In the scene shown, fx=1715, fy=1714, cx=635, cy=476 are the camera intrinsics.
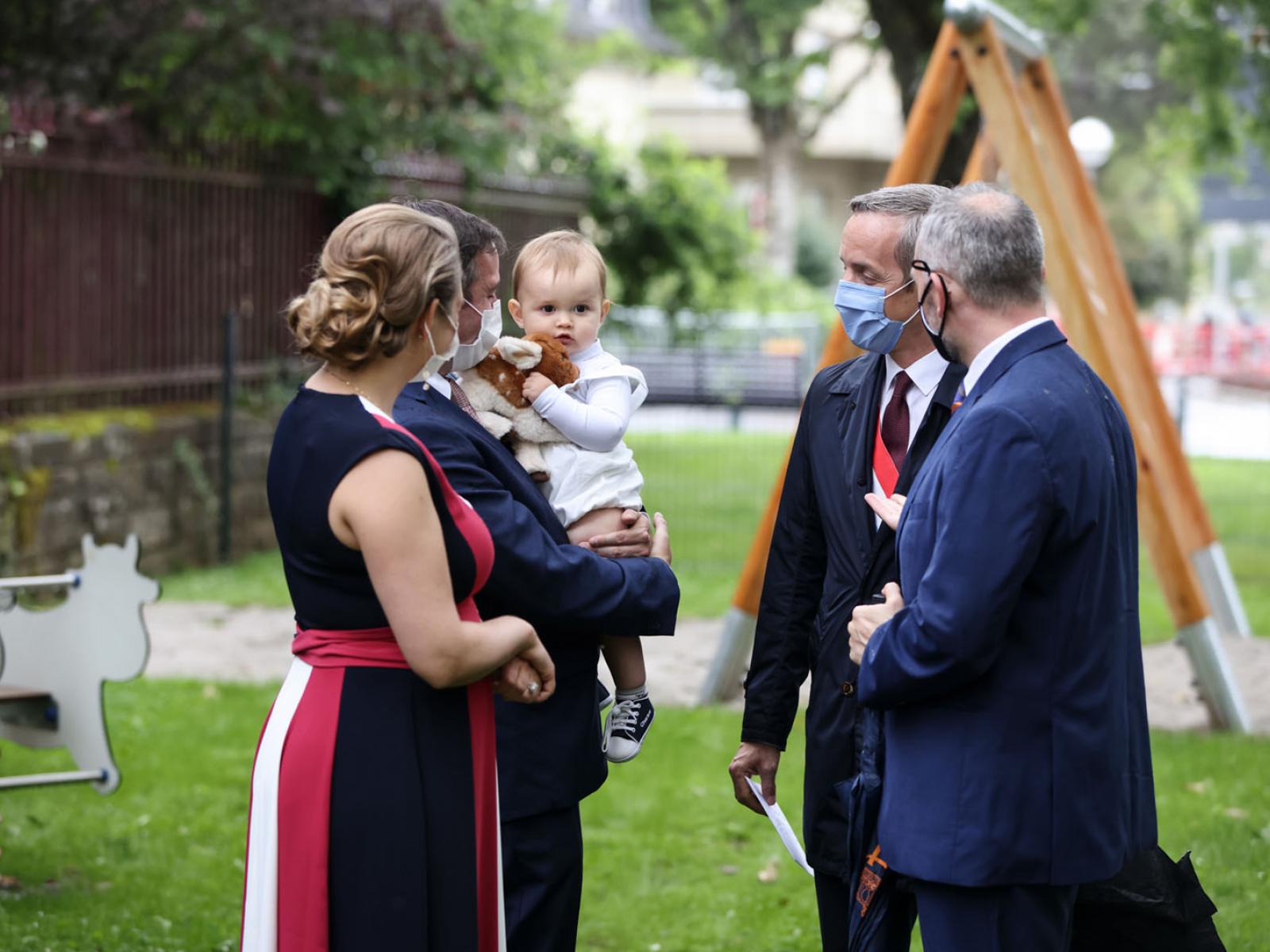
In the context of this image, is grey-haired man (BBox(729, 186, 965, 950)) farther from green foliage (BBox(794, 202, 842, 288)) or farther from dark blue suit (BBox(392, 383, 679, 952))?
green foliage (BBox(794, 202, 842, 288))

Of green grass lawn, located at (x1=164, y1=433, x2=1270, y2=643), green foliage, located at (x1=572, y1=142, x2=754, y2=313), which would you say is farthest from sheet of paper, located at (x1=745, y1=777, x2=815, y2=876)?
green foliage, located at (x1=572, y1=142, x2=754, y2=313)

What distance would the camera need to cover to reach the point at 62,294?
11.4 m

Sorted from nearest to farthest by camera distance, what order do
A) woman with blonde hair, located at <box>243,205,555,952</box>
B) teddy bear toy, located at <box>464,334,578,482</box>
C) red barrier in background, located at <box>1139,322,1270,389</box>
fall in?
woman with blonde hair, located at <box>243,205,555,952</box> → teddy bear toy, located at <box>464,334,578,482</box> → red barrier in background, located at <box>1139,322,1270,389</box>

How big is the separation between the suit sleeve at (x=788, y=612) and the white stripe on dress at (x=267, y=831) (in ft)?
3.91

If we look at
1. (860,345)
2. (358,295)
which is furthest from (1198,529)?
(358,295)

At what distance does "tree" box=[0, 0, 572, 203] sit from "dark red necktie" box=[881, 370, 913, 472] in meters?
8.47

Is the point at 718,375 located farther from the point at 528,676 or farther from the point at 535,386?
the point at 528,676

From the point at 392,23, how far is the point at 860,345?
1059 centimetres

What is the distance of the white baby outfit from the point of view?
139 inches

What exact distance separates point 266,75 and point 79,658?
7711 mm

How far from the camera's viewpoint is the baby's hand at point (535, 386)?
11.5 feet

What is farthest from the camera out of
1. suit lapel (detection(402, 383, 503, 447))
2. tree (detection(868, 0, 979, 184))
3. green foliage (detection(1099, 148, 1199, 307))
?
green foliage (detection(1099, 148, 1199, 307))

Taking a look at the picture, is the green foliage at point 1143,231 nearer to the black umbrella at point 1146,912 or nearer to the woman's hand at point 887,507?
the black umbrella at point 1146,912

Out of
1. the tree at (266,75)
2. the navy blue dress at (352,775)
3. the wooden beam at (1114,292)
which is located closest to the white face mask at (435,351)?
the navy blue dress at (352,775)
